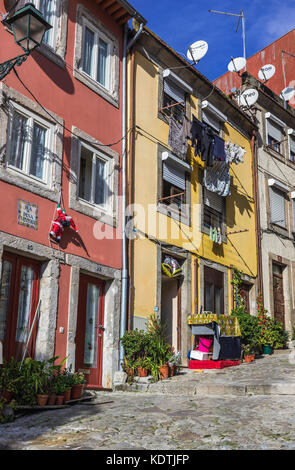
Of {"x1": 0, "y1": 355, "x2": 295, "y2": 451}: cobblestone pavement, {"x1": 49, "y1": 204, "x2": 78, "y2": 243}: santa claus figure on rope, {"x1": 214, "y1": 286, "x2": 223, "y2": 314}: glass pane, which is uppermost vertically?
{"x1": 49, "y1": 204, "x2": 78, "y2": 243}: santa claus figure on rope

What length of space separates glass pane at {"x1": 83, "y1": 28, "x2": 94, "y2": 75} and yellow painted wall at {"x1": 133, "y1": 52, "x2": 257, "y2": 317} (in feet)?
4.95

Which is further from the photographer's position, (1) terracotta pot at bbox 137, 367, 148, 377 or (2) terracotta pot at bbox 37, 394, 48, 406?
(1) terracotta pot at bbox 137, 367, 148, 377

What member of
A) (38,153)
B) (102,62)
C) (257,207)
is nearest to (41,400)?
(38,153)

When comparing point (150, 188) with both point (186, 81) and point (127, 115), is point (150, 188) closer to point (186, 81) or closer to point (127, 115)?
point (127, 115)

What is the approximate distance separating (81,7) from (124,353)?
7.13 meters

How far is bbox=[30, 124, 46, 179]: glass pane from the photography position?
953 centimetres

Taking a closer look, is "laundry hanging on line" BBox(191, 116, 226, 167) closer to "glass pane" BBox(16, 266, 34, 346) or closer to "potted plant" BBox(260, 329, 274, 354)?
"potted plant" BBox(260, 329, 274, 354)

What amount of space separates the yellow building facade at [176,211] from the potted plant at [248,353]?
1194 mm

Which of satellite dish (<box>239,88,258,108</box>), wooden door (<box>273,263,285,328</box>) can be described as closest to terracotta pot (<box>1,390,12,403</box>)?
wooden door (<box>273,263,285,328</box>)

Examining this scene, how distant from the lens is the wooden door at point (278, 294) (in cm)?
1672

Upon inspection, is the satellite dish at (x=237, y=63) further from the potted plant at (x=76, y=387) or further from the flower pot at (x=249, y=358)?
the potted plant at (x=76, y=387)

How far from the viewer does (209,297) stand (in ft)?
46.3

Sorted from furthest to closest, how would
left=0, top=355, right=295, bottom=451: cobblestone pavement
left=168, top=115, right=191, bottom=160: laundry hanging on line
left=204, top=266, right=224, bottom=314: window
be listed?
1. left=204, top=266, right=224, bottom=314: window
2. left=168, top=115, right=191, bottom=160: laundry hanging on line
3. left=0, top=355, right=295, bottom=451: cobblestone pavement
